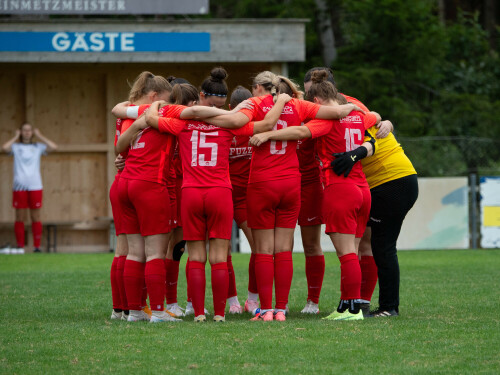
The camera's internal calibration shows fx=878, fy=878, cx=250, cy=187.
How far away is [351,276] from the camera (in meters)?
6.93

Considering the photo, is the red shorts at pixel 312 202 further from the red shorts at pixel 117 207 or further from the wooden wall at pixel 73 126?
the wooden wall at pixel 73 126

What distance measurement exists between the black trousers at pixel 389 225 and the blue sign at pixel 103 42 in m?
8.19

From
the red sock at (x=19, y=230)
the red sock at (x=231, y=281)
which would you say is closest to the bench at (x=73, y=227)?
the red sock at (x=19, y=230)

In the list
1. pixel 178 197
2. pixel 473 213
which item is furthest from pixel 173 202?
pixel 473 213

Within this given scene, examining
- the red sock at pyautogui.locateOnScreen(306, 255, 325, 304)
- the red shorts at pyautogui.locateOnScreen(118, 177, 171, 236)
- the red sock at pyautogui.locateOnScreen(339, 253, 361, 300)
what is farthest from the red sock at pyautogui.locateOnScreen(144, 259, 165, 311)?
the red sock at pyautogui.locateOnScreen(306, 255, 325, 304)

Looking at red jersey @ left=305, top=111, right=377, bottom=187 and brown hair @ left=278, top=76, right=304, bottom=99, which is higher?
brown hair @ left=278, top=76, right=304, bottom=99

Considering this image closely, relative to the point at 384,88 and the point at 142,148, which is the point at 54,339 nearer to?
the point at 142,148

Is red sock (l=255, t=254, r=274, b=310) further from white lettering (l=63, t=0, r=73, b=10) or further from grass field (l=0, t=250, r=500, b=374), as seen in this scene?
white lettering (l=63, t=0, r=73, b=10)

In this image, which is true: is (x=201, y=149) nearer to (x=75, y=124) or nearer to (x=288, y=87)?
(x=288, y=87)

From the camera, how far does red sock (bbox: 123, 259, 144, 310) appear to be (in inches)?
275

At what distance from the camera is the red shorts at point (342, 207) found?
22.8ft

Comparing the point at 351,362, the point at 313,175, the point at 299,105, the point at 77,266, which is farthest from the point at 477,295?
the point at 77,266

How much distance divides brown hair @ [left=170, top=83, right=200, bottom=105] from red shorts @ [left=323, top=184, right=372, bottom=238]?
1.32 meters

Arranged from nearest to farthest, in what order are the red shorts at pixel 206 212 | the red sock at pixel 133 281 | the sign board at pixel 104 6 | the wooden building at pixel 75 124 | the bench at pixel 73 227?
1. the red shorts at pixel 206 212
2. the red sock at pixel 133 281
3. the sign board at pixel 104 6
4. the bench at pixel 73 227
5. the wooden building at pixel 75 124
